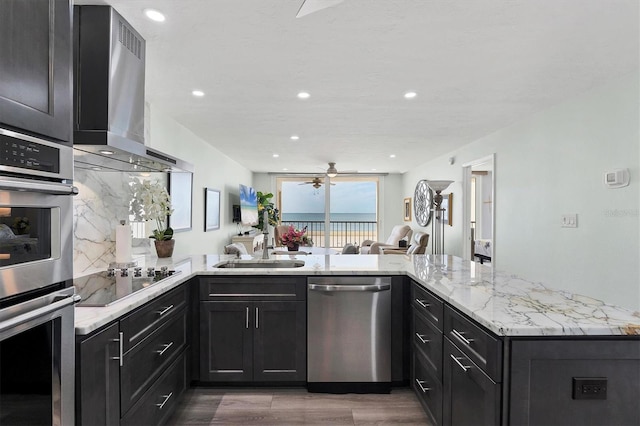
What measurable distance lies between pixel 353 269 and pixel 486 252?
18.7 feet

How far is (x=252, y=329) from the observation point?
2.51 meters

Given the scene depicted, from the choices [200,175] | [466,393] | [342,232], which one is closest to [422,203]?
[342,232]

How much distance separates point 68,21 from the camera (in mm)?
1115

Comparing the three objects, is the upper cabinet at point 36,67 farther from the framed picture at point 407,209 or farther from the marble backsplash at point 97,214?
the framed picture at point 407,209

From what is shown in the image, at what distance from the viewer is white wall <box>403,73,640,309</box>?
2.89m

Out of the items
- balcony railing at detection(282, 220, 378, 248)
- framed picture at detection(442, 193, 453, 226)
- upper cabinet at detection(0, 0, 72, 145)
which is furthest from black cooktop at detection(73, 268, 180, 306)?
balcony railing at detection(282, 220, 378, 248)

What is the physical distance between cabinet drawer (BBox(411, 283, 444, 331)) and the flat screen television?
541 centimetres

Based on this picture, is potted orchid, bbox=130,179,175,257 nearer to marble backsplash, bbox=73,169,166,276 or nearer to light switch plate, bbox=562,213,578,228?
marble backsplash, bbox=73,169,166,276

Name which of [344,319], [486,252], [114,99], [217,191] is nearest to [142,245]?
[114,99]

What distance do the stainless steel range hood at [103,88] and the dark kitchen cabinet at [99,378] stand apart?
856 millimetres

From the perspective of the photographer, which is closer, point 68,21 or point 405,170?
point 68,21

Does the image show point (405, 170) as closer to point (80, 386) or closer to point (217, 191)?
point (217, 191)

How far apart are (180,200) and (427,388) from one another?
3482 millimetres

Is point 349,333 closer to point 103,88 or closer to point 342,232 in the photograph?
point 103,88
